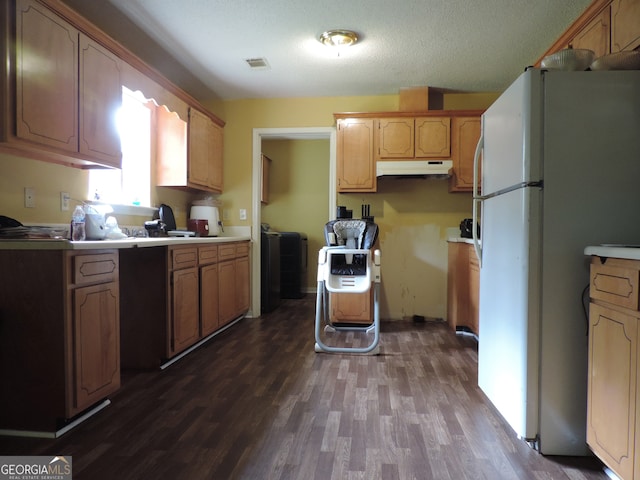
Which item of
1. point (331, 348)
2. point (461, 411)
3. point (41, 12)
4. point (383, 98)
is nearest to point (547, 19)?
point (383, 98)

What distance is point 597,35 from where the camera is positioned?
2.24m

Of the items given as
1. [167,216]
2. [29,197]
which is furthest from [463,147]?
[29,197]

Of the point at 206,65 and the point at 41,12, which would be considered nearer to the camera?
the point at 41,12

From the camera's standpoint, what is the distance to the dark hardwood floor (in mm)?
1450

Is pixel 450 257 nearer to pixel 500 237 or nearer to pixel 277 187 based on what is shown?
pixel 500 237

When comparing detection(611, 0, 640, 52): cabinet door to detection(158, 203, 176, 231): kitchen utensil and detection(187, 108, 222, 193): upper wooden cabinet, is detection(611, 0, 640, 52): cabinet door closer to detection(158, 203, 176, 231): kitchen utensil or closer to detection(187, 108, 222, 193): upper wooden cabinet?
detection(187, 108, 222, 193): upper wooden cabinet

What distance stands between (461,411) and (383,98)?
3.17m

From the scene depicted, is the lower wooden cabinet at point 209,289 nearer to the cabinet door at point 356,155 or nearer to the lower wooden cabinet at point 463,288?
the cabinet door at point 356,155

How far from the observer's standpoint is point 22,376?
1.67 m

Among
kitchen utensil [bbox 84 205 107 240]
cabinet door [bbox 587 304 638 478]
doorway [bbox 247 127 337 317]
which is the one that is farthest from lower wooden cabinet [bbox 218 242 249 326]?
cabinet door [bbox 587 304 638 478]

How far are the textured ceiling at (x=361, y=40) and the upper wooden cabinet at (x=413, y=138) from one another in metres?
0.37
